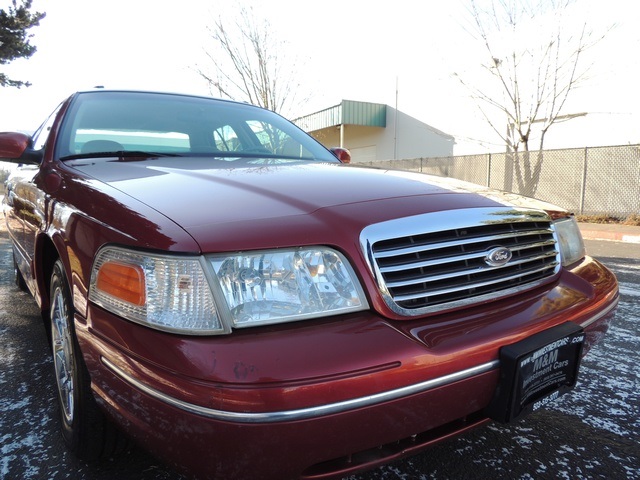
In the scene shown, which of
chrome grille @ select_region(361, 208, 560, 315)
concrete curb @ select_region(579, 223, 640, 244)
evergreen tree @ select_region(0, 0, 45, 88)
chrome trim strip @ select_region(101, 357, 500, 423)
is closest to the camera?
chrome trim strip @ select_region(101, 357, 500, 423)

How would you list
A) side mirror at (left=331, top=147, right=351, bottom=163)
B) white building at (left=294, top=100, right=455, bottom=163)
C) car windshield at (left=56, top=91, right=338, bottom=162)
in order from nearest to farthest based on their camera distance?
car windshield at (left=56, top=91, right=338, bottom=162) → side mirror at (left=331, top=147, right=351, bottom=163) → white building at (left=294, top=100, right=455, bottom=163)

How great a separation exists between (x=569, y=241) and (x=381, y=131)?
61.6 feet

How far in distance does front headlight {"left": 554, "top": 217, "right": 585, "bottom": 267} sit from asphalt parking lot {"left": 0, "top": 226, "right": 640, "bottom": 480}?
A: 718mm

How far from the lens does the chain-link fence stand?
10.0 m

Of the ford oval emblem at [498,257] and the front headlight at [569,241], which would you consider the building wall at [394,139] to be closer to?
the front headlight at [569,241]

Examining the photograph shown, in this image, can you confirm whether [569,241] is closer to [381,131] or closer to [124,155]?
[124,155]

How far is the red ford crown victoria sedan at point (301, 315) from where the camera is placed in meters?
1.04

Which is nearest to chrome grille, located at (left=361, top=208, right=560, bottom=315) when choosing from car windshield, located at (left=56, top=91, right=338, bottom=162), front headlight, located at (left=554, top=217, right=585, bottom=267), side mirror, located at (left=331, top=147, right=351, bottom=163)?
front headlight, located at (left=554, top=217, right=585, bottom=267)

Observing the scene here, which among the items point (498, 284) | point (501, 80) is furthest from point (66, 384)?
point (501, 80)

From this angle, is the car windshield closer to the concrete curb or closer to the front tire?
the front tire

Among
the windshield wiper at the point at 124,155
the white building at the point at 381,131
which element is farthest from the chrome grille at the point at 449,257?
the white building at the point at 381,131

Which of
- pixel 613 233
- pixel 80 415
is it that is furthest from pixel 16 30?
pixel 613 233

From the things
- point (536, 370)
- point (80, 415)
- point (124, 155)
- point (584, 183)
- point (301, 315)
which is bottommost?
point (80, 415)

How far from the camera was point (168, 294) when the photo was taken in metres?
1.15
